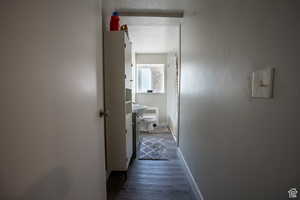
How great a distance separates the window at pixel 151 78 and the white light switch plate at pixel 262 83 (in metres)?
4.07

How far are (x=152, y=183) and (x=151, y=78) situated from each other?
3.53 m

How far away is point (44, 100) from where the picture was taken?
1.83 ft

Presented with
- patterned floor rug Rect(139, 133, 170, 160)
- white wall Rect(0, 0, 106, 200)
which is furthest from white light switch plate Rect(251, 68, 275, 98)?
patterned floor rug Rect(139, 133, 170, 160)

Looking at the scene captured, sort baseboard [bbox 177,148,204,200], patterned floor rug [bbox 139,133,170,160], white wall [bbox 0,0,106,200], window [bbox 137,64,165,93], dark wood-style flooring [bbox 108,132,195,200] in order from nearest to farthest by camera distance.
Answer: white wall [bbox 0,0,106,200] → baseboard [bbox 177,148,204,200] → dark wood-style flooring [bbox 108,132,195,200] → patterned floor rug [bbox 139,133,170,160] → window [bbox 137,64,165,93]

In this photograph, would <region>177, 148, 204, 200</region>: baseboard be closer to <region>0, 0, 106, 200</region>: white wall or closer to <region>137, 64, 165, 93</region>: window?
<region>0, 0, 106, 200</region>: white wall

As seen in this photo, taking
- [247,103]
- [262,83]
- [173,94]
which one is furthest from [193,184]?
[173,94]

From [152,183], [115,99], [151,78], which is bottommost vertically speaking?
[152,183]

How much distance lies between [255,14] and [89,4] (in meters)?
1.02

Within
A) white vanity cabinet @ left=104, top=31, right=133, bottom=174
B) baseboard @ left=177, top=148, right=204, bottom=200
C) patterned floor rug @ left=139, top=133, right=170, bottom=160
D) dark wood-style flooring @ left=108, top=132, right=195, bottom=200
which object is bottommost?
dark wood-style flooring @ left=108, top=132, right=195, bottom=200

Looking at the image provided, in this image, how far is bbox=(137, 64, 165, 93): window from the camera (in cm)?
476

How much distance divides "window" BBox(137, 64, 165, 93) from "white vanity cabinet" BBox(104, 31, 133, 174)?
3.00m

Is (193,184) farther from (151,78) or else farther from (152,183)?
(151,78)

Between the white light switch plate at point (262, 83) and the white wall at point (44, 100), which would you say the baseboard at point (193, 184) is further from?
the white light switch plate at point (262, 83)

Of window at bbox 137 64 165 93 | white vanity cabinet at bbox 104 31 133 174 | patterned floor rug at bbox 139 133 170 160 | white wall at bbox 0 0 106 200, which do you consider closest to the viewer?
white wall at bbox 0 0 106 200
